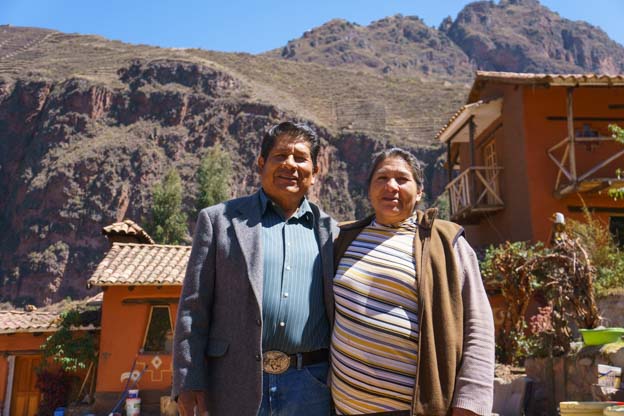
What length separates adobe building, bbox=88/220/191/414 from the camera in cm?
1226

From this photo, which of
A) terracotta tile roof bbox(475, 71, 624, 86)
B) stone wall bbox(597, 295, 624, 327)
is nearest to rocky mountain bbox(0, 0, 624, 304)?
terracotta tile roof bbox(475, 71, 624, 86)

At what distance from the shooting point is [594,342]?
19.1 feet

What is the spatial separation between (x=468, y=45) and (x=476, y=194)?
387 ft

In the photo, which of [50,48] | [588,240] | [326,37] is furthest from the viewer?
[326,37]

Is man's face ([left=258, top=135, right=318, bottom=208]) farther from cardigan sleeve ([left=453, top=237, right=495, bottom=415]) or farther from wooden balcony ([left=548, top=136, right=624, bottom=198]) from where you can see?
wooden balcony ([left=548, top=136, right=624, bottom=198])

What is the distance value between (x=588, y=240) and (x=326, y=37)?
117995 millimetres

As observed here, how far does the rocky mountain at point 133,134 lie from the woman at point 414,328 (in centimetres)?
4020

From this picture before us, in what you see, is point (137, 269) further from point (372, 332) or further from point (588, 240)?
point (372, 332)

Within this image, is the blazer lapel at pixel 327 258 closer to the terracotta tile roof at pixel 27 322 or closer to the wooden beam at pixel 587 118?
the wooden beam at pixel 587 118

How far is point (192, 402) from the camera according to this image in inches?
A: 87.7

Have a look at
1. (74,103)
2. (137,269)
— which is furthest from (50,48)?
(137,269)

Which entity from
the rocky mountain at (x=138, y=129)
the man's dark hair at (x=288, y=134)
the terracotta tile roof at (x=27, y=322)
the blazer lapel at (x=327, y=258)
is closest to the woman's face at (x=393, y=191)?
the blazer lapel at (x=327, y=258)

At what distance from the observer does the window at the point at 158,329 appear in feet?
41.7

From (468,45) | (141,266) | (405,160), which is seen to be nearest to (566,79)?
(141,266)
